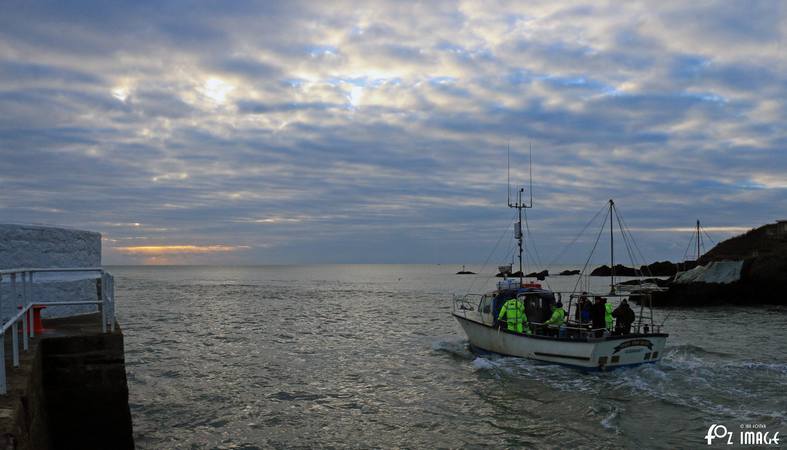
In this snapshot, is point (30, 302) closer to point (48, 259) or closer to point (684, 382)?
point (48, 259)

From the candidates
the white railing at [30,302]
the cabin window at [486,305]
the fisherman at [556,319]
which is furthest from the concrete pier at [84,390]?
the cabin window at [486,305]

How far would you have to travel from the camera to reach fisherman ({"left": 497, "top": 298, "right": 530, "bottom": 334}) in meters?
19.5

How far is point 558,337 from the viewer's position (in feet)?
59.1

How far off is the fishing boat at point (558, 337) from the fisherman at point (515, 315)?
258 millimetres

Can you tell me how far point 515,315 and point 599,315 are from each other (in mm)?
2747

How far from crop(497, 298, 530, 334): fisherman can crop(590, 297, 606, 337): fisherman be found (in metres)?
2.28

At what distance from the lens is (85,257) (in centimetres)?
1279

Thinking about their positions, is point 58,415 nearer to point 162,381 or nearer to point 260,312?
point 162,381

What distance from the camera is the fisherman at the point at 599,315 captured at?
719 inches

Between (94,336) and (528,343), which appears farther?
(528,343)

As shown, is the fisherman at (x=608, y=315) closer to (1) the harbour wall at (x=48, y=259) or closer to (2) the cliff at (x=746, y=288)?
(1) the harbour wall at (x=48, y=259)

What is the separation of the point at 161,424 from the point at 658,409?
11672 mm

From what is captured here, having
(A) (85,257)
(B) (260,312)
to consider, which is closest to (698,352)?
(A) (85,257)

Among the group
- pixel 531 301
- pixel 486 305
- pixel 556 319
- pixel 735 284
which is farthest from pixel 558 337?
pixel 735 284
